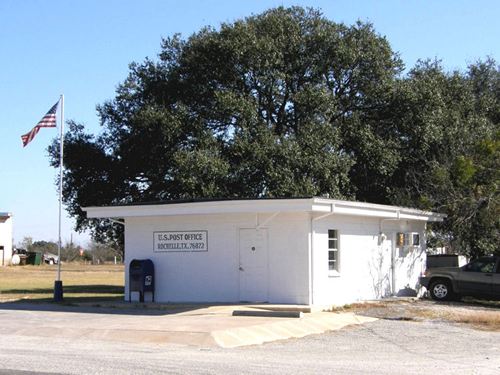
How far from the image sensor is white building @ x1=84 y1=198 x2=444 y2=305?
19656 mm

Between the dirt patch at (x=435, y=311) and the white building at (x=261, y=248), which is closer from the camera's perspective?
the dirt patch at (x=435, y=311)

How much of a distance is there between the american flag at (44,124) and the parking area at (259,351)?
8894 mm

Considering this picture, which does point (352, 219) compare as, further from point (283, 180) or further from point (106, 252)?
point (106, 252)

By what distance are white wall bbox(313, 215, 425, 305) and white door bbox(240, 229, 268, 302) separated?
1.52 meters

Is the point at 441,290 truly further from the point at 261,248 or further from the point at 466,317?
the point at 261,248

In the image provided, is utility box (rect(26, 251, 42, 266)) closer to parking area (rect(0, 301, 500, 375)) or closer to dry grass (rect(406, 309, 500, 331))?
parking area (rect(0, 301, 500, 375))

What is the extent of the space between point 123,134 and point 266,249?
44.9 feet

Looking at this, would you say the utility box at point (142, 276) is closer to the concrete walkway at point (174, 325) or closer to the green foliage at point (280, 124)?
the concrete walkway at point (174, 325)

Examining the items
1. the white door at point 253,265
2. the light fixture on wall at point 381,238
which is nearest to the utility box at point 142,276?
the white door at point 253,265

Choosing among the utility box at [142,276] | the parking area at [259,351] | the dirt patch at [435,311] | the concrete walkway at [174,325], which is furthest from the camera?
the utility box at [142,276]

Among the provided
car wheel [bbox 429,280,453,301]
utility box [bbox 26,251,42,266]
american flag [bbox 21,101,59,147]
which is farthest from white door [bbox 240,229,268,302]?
utility box [bbox 26,251,42,266]

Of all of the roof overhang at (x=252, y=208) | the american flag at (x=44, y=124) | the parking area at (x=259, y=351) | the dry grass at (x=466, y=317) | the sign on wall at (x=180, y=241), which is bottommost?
the parking area at (x=259, y=351)

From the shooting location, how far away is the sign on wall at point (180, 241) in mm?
21016

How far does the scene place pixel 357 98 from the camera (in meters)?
31.2
